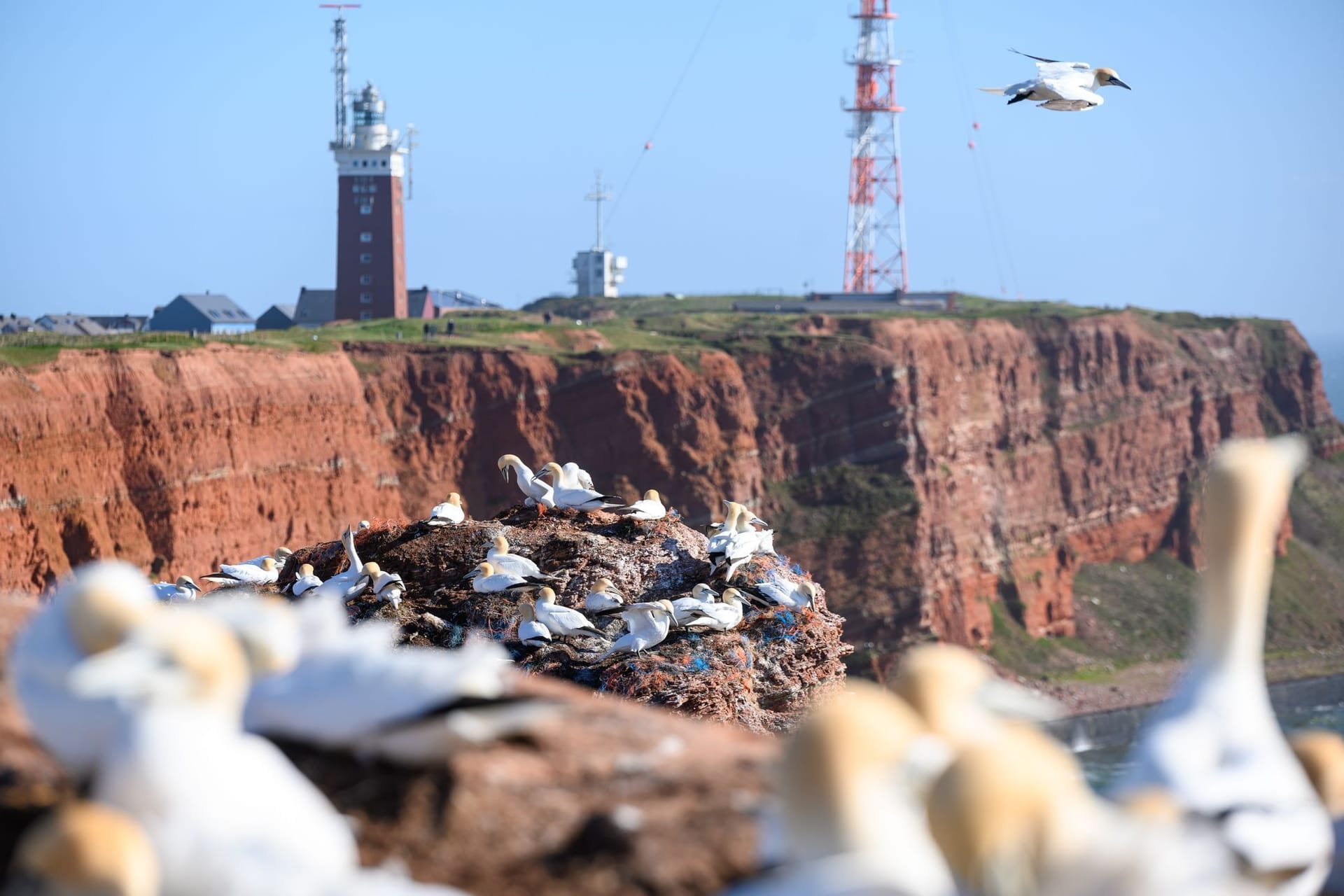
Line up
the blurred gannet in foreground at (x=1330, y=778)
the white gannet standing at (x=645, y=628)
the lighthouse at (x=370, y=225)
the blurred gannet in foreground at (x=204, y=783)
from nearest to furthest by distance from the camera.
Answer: the blurred gannet in foreground at (x=204, y=783) → the blurred gannet in foreground at (x=1330, y=778) → the white gannet standing at (x=645, y=628) → the lighthouse at (x=370, y=225)

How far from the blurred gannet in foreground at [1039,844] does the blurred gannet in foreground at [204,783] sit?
1738 millimetres

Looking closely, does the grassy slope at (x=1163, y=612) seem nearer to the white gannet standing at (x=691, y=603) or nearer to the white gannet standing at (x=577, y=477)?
the white gannet standing at (x=577, y=477)

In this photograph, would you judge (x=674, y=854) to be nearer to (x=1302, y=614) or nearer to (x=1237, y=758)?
(x=1237, y=758)

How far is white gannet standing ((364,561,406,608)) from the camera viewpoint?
15.7 meters

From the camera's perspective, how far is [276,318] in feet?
385

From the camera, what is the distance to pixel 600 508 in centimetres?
1848

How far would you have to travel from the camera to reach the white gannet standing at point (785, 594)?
16.7m

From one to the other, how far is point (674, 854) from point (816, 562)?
69.1 meters

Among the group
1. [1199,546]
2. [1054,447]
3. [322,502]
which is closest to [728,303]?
[1054,447]

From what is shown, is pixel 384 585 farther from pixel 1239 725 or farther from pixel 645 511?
pixel 1239 725

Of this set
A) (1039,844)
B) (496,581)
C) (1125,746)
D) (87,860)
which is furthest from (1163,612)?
(87,860)

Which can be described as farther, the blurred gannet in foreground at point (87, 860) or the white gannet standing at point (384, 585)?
the white gannet standing at point (384, 585)

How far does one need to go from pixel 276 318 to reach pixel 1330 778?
11523 centimetres

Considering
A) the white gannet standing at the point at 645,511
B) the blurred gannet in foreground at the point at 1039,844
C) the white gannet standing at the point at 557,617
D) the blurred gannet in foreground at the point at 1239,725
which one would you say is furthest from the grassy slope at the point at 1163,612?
the blurred gannet in foreground at the point at 1039,844
